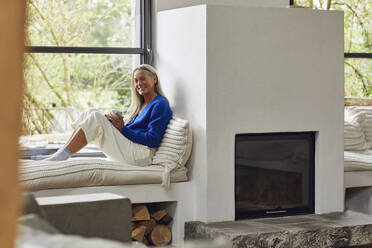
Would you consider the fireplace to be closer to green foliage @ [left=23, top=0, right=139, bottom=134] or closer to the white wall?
the white wall

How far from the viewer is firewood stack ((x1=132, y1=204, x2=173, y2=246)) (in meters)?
4.50

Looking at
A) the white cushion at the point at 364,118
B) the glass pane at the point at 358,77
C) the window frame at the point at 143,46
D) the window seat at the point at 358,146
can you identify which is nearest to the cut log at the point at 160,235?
A: the window frame at the point at 143,46

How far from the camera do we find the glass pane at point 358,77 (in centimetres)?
639

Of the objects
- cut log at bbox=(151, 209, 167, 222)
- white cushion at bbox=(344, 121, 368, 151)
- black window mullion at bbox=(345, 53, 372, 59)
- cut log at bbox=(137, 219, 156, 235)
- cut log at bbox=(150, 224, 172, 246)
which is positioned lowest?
cut log at bbox=(150, 224, 172, 246)

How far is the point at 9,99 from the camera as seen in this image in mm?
829

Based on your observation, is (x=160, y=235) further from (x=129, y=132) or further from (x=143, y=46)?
(x=143, y=46)

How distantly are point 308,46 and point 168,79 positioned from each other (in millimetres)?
1070

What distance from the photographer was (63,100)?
5121mm

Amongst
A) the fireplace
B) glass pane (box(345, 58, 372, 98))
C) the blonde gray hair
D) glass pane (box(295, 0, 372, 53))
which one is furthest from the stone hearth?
glass pane (box(295, 0, 372, 53))

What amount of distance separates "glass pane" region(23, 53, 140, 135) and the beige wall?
4.19m

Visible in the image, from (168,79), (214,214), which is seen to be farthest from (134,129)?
(214,214)

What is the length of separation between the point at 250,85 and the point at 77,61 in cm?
146

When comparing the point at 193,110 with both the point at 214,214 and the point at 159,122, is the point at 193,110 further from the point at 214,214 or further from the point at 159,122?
the point at 214,214

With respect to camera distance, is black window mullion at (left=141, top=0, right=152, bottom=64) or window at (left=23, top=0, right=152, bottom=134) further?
black window mullion at (left=141, top=0, right=152, bottom=64)
